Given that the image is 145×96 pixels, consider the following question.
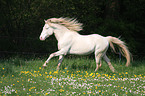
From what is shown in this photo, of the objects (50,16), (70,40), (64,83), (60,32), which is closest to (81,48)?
(70,40)

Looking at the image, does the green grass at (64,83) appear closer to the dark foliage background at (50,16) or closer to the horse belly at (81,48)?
the horse belly at (81,48)

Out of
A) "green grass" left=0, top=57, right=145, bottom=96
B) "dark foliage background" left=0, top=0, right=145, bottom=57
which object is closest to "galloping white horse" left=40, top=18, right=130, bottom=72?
"green grass" left=0, top=57, right=145, bottom=96

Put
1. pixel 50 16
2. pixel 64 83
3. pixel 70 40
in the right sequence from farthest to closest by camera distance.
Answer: pixel 50 16
pixel 70 40
pixel 64 83

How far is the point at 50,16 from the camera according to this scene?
13969 millimetres

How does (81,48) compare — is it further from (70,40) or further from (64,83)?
(64,83)

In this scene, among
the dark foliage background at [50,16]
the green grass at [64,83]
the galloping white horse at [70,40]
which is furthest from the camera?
the dark foliage background at [50,16]

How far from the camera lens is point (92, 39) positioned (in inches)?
360

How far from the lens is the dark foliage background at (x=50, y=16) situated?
509 inches

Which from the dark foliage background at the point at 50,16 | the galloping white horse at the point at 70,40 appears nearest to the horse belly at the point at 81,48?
the galloping white horse at the point at 70,40

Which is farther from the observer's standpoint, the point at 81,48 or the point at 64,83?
the point at 81,48

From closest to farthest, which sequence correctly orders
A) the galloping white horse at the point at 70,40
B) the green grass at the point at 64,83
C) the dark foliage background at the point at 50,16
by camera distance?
the green grass at the point at 64,83 → the galloping white horse at the point at 70,40 → the dark foliage background at the point at 50,16

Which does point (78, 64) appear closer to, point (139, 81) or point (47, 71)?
point (47, 71)

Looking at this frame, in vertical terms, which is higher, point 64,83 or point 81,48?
point 81,48

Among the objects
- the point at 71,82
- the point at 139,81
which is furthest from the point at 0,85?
the point at 139,81
